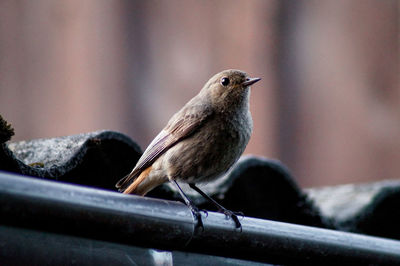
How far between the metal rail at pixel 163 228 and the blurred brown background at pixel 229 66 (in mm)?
7393

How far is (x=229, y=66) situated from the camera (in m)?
10.7

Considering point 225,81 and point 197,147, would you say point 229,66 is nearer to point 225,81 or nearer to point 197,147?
point 225,81

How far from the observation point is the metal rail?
2.15 meters

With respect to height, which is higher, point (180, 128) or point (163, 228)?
point (163, 228)

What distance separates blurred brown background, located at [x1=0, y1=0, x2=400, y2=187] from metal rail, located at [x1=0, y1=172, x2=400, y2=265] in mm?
7393

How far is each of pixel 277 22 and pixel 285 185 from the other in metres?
7.08

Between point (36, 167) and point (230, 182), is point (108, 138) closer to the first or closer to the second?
point (36, 167)

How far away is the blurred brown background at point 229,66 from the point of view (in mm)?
10508

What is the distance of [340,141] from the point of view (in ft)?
34.8

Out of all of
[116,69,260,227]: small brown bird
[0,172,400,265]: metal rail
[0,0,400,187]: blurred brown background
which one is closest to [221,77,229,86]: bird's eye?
[116,69,260,227]: small brown bird

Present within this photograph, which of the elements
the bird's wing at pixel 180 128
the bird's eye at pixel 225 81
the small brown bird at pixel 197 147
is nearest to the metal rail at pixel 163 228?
the small brown bird at pixel 197 147

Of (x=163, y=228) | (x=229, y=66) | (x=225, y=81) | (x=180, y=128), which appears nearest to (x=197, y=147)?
(x=180, y=128)

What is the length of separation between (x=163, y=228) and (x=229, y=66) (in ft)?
27.1

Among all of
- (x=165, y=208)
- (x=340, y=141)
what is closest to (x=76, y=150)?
(x=165, y=208)
